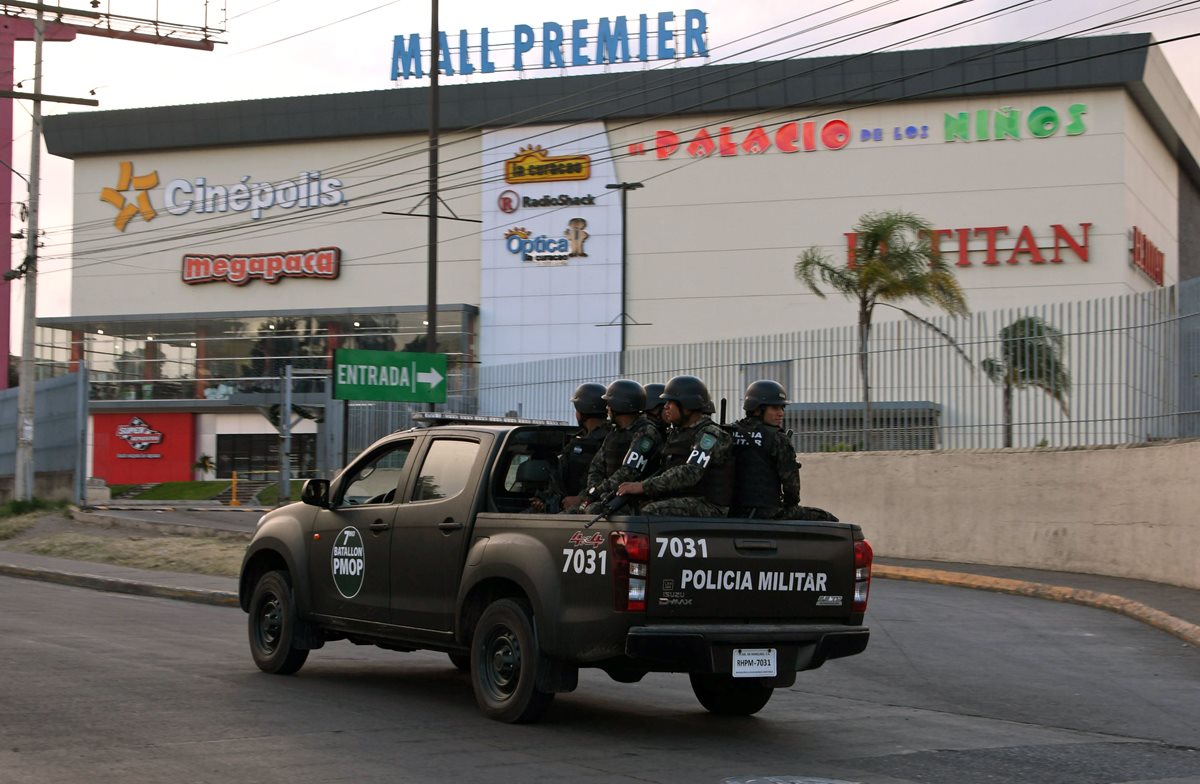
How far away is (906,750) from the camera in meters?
8.26

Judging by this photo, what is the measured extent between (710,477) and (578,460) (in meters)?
1.13

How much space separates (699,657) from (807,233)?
5164 cm

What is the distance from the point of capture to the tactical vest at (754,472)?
900cm

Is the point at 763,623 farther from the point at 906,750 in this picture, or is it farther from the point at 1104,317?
the point at 1104,317

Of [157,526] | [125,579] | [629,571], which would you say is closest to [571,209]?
[157,526]

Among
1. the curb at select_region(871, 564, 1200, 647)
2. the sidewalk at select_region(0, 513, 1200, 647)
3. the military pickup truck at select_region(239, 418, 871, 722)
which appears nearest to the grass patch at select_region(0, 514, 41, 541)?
the sidewalk at select_region(0, 513, 1200, 647)

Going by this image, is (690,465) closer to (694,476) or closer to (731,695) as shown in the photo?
(694,476)

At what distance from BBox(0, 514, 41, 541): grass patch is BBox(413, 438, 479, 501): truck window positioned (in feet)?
67.7

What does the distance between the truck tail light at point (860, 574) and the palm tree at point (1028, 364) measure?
10753 millimetres

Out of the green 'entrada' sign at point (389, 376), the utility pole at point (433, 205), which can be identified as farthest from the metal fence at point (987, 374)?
the utility pole at point (433, 205)

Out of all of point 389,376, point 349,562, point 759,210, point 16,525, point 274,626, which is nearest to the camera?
point 349,562

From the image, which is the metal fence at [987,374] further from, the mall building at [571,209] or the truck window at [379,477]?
the mall building at [571,209]

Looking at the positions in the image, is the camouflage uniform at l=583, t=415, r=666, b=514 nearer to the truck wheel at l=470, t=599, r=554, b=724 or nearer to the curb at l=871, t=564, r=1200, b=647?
the truck wheel at l=470, t=599, r=554, b=724

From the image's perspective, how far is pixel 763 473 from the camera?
903 centimetres
